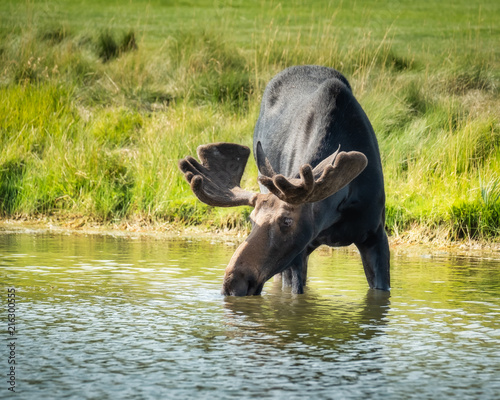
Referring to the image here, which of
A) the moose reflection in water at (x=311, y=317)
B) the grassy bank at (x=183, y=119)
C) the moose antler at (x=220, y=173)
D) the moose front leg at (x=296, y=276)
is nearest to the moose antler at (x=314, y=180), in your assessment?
the moose antler at (x=220, y=173)

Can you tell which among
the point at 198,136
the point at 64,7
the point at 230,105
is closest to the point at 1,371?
the point at 198,136

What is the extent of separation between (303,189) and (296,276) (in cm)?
107

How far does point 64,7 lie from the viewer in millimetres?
25328

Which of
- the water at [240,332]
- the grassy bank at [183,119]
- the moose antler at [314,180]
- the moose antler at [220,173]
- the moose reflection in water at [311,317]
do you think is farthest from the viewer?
the grassy bank at [183,119]

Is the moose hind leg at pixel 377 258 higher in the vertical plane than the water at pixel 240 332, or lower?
higher

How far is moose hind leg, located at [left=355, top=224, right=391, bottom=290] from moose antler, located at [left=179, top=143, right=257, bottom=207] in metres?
1.09

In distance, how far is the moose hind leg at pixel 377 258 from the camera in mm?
6738

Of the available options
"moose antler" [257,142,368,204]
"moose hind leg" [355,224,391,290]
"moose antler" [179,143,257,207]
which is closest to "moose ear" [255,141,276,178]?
"moose antler" [257,142,368,204]

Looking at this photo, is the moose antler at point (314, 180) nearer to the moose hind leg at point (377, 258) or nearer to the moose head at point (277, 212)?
the moose head at point (277, 212)

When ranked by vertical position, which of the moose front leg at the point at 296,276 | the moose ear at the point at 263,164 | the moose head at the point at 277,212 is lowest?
the moose front leg at the point at 296,276

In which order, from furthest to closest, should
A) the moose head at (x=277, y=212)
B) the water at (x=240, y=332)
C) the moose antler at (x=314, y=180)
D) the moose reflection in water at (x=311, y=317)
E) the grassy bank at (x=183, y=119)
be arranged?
1. the grassy bank at (x=183, y=119)
2. the moose head at (x=277, y=212)
3. the moose antler at (x=314, y=180)
4. the moose reflection in water at (x=311, y=317)
5. the water at (x=240, y=332)

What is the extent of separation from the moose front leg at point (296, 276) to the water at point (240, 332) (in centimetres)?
8

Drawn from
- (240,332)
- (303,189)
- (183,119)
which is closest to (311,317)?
(240,332)

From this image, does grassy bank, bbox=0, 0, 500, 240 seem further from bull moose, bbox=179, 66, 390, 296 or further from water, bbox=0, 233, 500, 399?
bull moose, bbox=179, 66, 390, 296
